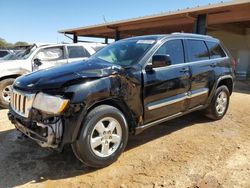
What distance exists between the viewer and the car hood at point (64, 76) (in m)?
3.47

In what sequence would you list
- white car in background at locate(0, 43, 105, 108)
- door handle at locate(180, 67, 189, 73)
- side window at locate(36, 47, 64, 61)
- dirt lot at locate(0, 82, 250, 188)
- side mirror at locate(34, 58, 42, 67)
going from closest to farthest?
dirt lot at locate(0, 82, 250, 188) < door handle at locate(180, 67, 189, 73) < white car in background at locate(0, 43, 105, 108) < side mirror at locate(34, 58, 42, 67) < side window at locate(36, 47, 64, 61)

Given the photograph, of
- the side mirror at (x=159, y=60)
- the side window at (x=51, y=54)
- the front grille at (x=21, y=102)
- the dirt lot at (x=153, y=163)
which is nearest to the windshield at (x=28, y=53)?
the side window at (x=51, y=54)

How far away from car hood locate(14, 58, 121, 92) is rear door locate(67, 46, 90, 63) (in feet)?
13.8

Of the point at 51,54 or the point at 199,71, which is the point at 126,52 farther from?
the point at 51,54

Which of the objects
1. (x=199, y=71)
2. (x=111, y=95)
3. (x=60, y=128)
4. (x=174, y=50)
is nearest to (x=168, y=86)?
(x=174, y=50)

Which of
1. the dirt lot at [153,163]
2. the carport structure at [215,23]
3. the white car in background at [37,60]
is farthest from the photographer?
the carport structure at [215,23]

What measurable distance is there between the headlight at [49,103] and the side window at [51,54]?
467 centimetres

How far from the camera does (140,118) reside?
409 cm

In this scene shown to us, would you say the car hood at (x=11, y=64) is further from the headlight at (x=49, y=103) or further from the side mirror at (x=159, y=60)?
the side mirror at (x=159, y=60)

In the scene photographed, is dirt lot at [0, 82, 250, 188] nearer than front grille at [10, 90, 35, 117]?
Yes

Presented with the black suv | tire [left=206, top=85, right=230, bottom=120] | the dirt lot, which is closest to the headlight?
the black suv

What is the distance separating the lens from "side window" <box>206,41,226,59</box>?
18.5 feet

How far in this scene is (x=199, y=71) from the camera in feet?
→ 16.8

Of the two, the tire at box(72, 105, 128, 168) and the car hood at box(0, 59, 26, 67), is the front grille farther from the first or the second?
the car hood at box(0, 59, 26, 67)
